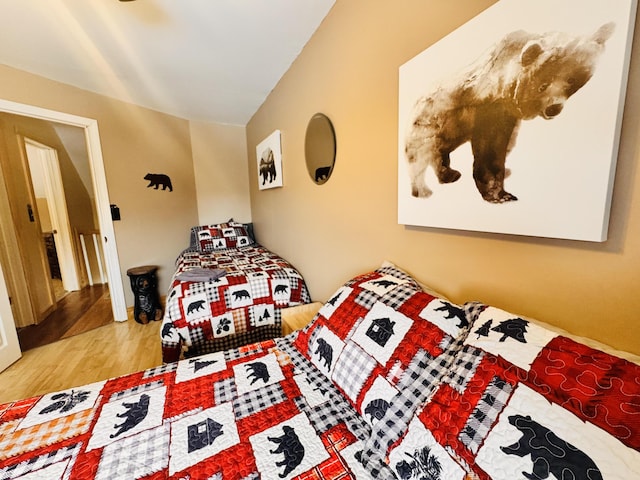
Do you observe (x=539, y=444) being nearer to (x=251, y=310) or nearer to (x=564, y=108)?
(x=564, y=108)

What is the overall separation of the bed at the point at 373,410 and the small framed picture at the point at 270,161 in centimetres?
183

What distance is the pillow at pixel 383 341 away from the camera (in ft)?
2.50

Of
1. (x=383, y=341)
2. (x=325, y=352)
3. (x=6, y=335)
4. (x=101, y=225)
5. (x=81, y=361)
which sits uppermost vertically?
(x=101, y=225)

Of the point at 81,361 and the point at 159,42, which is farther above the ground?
the point at 159,42

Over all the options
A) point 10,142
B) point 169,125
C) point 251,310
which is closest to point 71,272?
point 10,142

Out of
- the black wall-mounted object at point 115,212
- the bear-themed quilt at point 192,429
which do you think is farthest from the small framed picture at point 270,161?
the bear-themed quilt at point 192,429

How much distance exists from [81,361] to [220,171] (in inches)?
105

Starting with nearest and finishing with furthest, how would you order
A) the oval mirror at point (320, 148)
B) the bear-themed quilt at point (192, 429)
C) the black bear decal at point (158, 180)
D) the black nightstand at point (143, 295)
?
the bear-themed quilt at point (192, 429), the oval mirror at point (320, 148), the black nightstand at point (143, 295), the black bear decal at point (158, 180)

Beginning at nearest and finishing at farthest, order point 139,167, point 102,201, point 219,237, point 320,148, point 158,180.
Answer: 1. point 320,148
2. point 102,201
3. point 139,167
4. point 158,180
5. point 219,237

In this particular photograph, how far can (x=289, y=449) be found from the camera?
2.44 feet

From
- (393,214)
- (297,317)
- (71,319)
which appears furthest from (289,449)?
(71,319)

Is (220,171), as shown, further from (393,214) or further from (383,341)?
(383,341)

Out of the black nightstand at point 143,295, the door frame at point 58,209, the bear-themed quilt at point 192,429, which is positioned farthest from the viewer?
the door frame at point 58,209

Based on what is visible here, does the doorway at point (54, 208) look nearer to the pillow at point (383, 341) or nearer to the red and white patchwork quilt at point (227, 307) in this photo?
the red and white patchwork quilt at point (227, 307)
